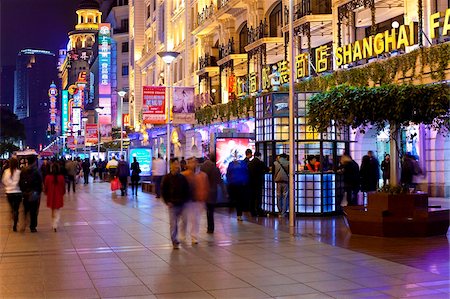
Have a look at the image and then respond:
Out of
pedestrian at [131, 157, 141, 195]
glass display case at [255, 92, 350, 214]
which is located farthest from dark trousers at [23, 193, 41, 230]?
pedestrian at [131, 157, 141, 195]

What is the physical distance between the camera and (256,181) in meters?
17.3

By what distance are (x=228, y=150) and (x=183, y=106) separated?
2883 mm

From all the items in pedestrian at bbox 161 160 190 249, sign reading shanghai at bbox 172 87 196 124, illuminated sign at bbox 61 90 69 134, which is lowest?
pedestrian at bbox 161 160 190 249

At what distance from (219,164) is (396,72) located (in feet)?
24.0

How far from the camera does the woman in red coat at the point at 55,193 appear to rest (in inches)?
580

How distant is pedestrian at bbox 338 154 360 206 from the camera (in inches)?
688

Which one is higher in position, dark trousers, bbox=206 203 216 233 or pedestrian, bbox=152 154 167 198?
pedestrian, bbox=152 154 167 198

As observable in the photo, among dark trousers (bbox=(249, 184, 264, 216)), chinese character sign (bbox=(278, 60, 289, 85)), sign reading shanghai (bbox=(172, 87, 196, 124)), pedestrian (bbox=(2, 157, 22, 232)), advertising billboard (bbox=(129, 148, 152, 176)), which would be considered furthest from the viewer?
advertising billboard (bbox=(129, 148, 152, 176))

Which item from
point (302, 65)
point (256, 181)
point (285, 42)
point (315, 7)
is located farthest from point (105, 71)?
point (256, 181)

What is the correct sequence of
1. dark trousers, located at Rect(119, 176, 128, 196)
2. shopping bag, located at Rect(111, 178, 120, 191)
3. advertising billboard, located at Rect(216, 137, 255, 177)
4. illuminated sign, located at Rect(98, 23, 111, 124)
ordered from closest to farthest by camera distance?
1. advertising billboard, located at Rect(216, 137, 255, 177)
2. dark trousers, located at Rect(119, 176, 128, 196)
3. shopping bag, located at Rect(111, 178, 120, 191)
4. illuminated sign, located at Rect(98, 23, 111, 124)

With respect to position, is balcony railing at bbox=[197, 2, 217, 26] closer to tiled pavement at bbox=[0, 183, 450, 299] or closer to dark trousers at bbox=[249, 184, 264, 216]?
dark trousers at bbox=[249, 184, 264, 216]

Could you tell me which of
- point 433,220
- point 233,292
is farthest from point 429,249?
point 233,292

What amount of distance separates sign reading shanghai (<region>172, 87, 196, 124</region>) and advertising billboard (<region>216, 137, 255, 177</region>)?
2.14 meters

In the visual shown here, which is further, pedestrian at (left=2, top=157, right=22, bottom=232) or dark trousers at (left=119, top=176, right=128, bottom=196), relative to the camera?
dark trousers at (left=119, top=176, right=128, bottom=196)
